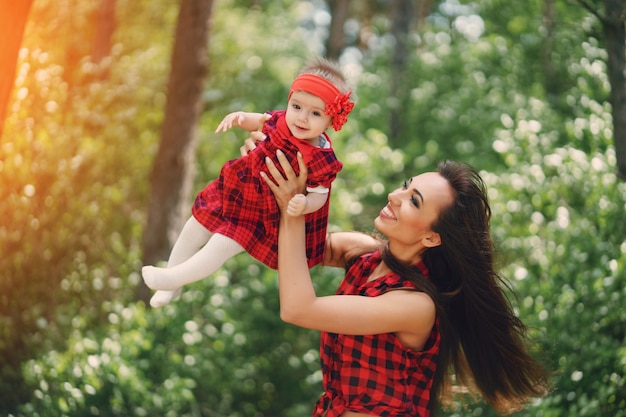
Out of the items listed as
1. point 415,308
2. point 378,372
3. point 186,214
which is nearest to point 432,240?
point 415,308

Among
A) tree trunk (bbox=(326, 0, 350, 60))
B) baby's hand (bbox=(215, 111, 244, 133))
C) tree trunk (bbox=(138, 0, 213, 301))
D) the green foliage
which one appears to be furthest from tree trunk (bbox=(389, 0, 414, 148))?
baby's hand (bbox=(215, 111, 244, 133))

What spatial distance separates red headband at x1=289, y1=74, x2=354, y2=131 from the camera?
2.36m

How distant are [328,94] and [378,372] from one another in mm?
890

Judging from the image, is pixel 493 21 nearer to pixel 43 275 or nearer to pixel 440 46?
pixel 440 46

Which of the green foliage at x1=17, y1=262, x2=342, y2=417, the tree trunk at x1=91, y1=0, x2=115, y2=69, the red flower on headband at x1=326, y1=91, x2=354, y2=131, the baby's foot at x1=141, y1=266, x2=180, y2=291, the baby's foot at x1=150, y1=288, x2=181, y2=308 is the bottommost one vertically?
the green foliage at x1=17, y1=262, x2=342, y2=417

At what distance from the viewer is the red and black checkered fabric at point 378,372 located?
8.38 feet

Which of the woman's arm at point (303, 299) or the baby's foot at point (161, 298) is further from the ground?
the woman's arm at point (303, 299)

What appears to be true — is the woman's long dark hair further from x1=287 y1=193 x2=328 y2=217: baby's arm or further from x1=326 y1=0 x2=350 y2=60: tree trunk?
x1=326 y1=0 x2=350 y2=60: tree trunk

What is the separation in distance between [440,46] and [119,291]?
18.1 ft

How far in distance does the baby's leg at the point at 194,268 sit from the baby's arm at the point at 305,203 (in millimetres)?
250

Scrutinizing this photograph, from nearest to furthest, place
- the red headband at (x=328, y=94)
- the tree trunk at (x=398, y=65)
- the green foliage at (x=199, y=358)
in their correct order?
the red headband at (x=328, y=94) < the green foliage at (x=199, y=358) < the tree trunk at (x=398, y=65)

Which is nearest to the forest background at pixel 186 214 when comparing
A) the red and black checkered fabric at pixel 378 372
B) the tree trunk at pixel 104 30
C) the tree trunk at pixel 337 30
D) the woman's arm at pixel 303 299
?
the red and black checkered fabric at pixel 378 372

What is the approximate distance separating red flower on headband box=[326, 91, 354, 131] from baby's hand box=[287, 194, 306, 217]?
0.23 metres

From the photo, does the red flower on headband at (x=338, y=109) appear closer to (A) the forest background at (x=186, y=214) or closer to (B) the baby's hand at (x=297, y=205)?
(B) the baby's hand at (x=297, y=205)
